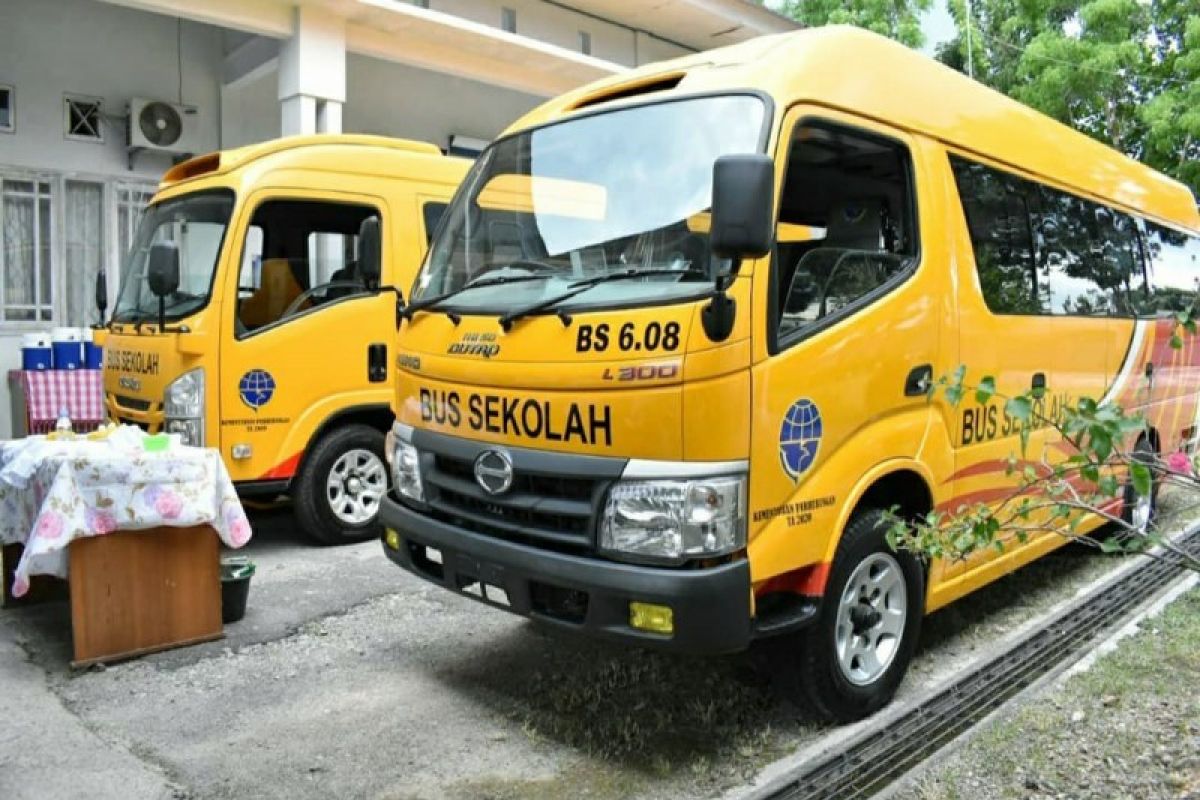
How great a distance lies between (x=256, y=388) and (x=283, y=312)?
0.59 meters

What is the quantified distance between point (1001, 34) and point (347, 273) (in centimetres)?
1774

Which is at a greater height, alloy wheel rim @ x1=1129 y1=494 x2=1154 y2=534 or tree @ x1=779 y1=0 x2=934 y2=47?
tree @ x1=779 y1=0 x2=934 y2=47

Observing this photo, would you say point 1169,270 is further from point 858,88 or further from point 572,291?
point 572,291

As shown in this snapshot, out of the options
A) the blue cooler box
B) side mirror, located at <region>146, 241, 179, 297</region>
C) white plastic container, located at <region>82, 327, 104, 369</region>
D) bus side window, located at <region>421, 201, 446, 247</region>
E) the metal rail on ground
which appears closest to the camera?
the metal rail on ground

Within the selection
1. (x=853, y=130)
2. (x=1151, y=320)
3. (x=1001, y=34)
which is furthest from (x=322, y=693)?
(x=1001, y=34)

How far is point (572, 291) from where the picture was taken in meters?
3.48

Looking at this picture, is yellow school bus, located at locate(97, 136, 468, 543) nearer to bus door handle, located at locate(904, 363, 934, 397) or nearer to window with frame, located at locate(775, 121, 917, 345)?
window with frame, located at locate(775, 121, 917, 345)

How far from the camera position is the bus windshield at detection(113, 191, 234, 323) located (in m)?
6.04

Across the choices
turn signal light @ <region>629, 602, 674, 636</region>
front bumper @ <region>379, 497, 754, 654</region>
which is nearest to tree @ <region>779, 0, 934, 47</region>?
front bumper @ <region>379, 497, 754, 654</region>

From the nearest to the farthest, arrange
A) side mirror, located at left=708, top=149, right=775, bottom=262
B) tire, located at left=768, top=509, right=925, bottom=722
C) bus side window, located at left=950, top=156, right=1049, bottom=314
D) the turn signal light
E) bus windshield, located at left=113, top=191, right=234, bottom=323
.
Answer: side mirror, located at left=708, top=149, right=775, bottom=262
the turn signal light
tire, located at left=768, top=509, right=925, bottom=722
bus side window, located at left=950, top=156, right=1049, bottom=314
bus windshield, located at left=113, top=191, right=234, bottom=323

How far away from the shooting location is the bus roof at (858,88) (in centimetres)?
360

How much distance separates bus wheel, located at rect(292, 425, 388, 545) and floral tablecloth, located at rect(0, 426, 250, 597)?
1733 millimetres

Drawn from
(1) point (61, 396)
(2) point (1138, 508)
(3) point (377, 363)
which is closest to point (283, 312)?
(3) point (377, 363)

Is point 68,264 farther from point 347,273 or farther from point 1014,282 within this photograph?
point 1014,282
